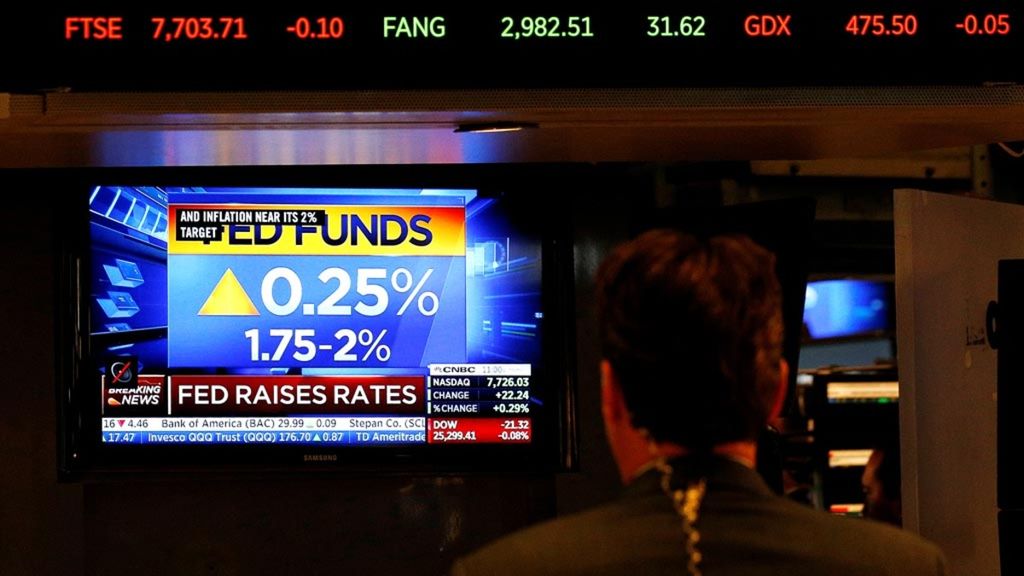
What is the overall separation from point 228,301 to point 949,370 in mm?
1798

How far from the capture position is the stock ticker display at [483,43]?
2.40 m

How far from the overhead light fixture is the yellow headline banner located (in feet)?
2.41

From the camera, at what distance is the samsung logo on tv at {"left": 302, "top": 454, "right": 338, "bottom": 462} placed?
3371mm

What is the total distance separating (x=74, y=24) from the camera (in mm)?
2396

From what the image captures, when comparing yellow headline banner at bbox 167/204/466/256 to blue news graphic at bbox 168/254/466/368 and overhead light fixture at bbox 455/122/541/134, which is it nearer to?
blue news graphic at bbox 168/254/466/368

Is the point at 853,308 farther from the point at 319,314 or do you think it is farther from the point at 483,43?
the point at 483,43

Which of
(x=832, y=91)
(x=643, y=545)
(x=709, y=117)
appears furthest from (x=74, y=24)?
(x=643, y=545)

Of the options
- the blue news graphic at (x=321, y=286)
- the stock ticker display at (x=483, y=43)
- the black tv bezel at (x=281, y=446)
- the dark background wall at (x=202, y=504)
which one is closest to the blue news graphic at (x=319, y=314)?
the blue news graphic at (x=321, y=286)

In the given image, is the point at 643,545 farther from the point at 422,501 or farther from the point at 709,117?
the point at 422,501

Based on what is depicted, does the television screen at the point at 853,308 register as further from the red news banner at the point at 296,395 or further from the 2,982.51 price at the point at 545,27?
the 2,982.51 price at the point at 545,27

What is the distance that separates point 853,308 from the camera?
10.7m

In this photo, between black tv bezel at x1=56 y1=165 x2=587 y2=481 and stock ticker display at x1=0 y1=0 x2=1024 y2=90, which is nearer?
stock ticker display at x1=0 y1=0 x2=1024 y2=90

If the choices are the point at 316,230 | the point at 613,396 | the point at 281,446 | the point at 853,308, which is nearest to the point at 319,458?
the point at 281,446

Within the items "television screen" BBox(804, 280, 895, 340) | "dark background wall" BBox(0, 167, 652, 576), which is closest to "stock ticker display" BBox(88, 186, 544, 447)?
"dark background wall" BBox(0, 167, 652, 576)
